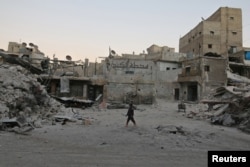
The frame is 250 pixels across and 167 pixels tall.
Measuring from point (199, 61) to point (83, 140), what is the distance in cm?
2911

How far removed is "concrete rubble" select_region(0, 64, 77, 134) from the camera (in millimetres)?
11380

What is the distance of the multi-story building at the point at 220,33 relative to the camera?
4681 centimetres

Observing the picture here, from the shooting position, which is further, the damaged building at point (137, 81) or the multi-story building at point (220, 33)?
the multi-story building at point (220, 33)

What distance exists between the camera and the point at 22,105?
1470cm

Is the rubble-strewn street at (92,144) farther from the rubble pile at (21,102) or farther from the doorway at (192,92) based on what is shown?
the doorway at (192,92)

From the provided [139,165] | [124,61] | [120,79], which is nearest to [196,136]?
[139,165]

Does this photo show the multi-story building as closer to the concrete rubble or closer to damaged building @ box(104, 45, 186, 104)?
damaged building @ box(104, 45, 186, 104)

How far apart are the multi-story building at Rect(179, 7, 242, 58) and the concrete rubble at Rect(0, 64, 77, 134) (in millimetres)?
34324

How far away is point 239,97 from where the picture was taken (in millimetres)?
17156

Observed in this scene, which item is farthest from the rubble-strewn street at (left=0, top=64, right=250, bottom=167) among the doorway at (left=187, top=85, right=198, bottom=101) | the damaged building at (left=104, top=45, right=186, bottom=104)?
the doorway at (left=187, top=85, right=198, bottom=101)

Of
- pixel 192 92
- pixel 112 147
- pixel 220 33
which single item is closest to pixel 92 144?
pixel 112 147

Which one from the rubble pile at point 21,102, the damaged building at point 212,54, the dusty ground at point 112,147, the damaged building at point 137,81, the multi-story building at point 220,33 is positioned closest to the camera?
the dusty ground at point 112,147

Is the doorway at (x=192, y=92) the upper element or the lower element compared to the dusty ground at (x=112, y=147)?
upper

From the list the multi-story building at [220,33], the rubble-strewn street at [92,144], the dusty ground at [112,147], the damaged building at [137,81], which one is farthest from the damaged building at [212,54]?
the dusty ground at [112,147]
